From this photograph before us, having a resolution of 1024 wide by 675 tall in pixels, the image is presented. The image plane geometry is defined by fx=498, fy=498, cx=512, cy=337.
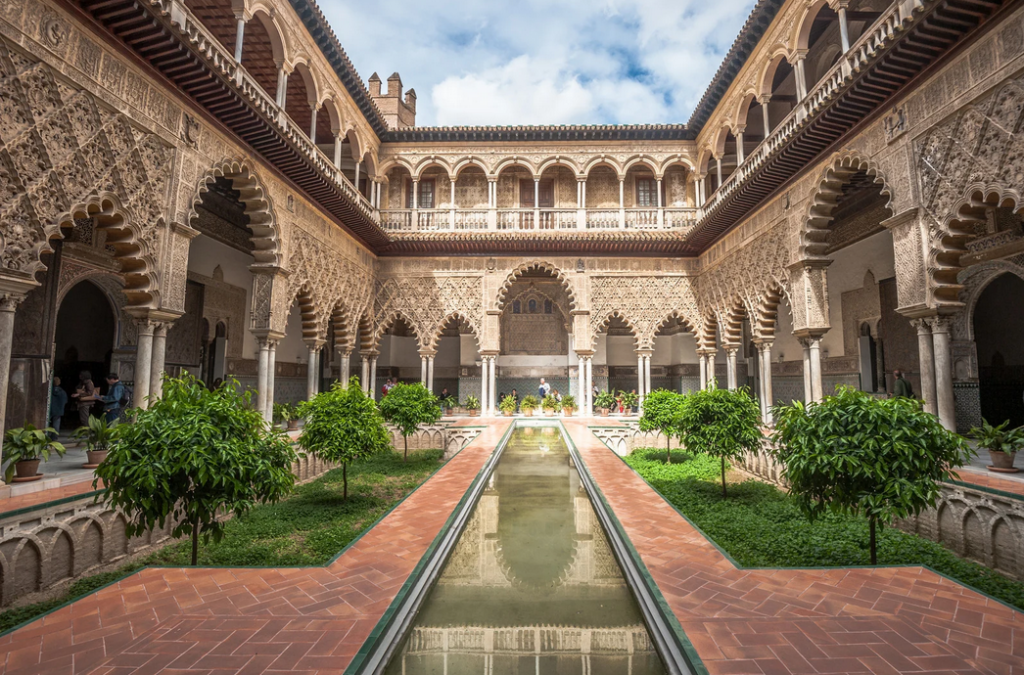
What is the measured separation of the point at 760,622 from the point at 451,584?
202 cm

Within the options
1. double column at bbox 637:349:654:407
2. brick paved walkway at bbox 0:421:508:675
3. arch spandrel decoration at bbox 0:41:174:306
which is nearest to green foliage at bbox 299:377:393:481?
arch spandrel decoration at bbox 0:41:174:306

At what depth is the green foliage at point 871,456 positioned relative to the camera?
3.64 metres

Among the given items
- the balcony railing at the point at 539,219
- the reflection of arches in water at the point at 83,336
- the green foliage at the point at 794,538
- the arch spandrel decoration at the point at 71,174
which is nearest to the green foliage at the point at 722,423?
the green foliage at the point at 794,538

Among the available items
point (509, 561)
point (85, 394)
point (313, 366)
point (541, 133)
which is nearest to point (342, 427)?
point (509, 561)

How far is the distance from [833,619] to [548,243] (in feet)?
43.2

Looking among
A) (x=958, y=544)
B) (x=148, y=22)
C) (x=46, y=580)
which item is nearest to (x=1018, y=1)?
(x=958, y=544)

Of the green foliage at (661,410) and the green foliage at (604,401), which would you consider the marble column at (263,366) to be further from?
the green foliage at (604,401)

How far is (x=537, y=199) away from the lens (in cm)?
1585

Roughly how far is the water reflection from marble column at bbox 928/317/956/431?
5020 mm

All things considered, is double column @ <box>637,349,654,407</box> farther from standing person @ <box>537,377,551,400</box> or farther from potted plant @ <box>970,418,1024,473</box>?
potted plant @ <box>970,418,1024,473</box>

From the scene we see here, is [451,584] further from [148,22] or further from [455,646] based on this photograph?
[148,22]

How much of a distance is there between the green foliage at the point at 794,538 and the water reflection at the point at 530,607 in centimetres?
147

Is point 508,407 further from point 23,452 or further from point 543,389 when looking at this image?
point 23,452

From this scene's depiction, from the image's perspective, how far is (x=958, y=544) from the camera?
487 cm
